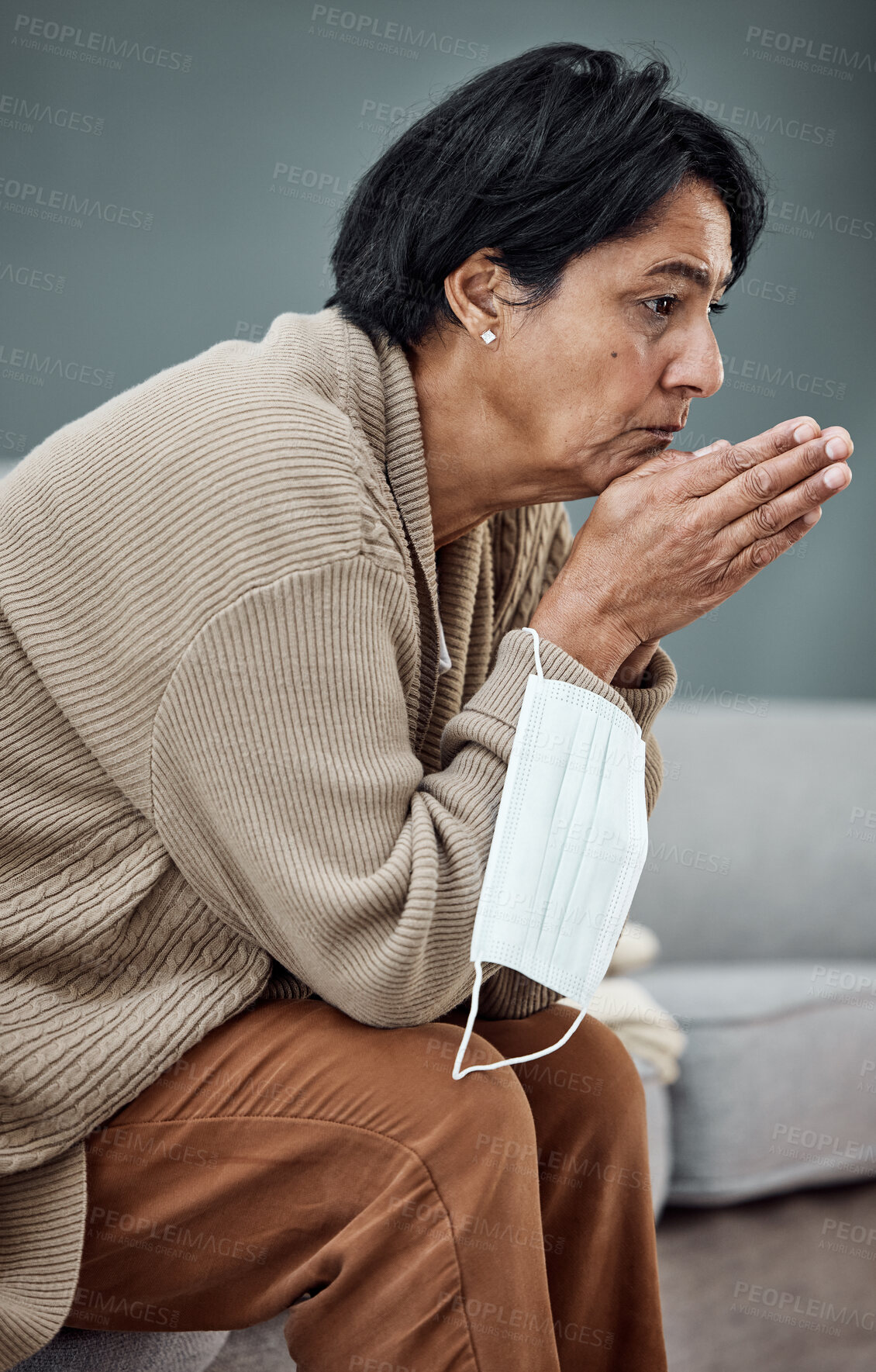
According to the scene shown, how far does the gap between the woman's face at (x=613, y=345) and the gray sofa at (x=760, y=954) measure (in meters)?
0.93

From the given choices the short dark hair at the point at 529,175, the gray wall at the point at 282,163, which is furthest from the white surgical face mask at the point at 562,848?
the gray wall at the point at 282,163

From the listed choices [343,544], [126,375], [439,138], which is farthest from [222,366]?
[126,375]

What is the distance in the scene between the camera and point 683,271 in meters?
1.05

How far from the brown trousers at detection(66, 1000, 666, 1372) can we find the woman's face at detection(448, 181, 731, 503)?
1.83 ft

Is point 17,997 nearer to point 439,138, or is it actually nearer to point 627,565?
point 627,565

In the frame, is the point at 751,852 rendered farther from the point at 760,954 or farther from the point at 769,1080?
the point at 769,1080

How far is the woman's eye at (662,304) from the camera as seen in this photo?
1.05m

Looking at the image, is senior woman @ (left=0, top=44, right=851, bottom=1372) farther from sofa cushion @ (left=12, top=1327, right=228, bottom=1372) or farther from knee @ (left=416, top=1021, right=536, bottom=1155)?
sofa cushion @ (left=12, top=1327, right=228, bottom=1372)

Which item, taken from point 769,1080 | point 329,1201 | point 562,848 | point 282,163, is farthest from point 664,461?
point 282,163

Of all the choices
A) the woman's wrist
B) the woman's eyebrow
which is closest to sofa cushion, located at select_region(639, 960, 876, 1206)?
the woman's wrist

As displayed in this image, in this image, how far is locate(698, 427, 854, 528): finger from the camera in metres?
0.98

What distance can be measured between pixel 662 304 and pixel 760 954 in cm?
143

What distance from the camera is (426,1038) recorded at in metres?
0.90

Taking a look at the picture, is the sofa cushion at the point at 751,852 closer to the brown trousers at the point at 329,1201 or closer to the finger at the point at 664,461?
the finger at the point at 664,461
